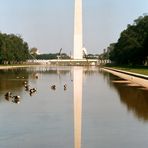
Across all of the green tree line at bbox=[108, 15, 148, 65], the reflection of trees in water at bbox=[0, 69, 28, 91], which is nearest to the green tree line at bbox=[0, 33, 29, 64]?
the green tree line at bbox=[108, 15, 148, 65]

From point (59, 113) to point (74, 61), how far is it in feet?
366

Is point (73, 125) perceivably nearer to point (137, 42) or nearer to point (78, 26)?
point (137, 42)

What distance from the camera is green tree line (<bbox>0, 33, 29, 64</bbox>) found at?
343ft

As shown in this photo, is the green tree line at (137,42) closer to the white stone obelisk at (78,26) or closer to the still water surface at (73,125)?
the white stone obelisk at (78,26)

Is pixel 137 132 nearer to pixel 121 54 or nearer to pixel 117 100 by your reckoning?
pixel 117 100

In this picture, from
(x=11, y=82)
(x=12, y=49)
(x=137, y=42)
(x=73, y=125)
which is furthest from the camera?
(x=12, y=49)

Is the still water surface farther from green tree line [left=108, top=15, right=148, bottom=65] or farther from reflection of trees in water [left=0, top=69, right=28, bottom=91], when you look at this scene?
green tree line [left=108, top=15, right=148, bottom=65]

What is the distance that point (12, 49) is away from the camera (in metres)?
113

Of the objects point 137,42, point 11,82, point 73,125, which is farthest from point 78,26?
point 73,125

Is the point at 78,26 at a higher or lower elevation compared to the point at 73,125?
higher

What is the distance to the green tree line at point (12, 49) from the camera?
10449 cm

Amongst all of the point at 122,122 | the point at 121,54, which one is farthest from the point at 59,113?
the point at 121,54

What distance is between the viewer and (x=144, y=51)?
77312 mm

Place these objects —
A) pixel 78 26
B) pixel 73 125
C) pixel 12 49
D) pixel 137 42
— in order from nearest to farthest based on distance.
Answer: pixel 73 125
pixel 137 42
pixel 78 26
pixel 12 49
